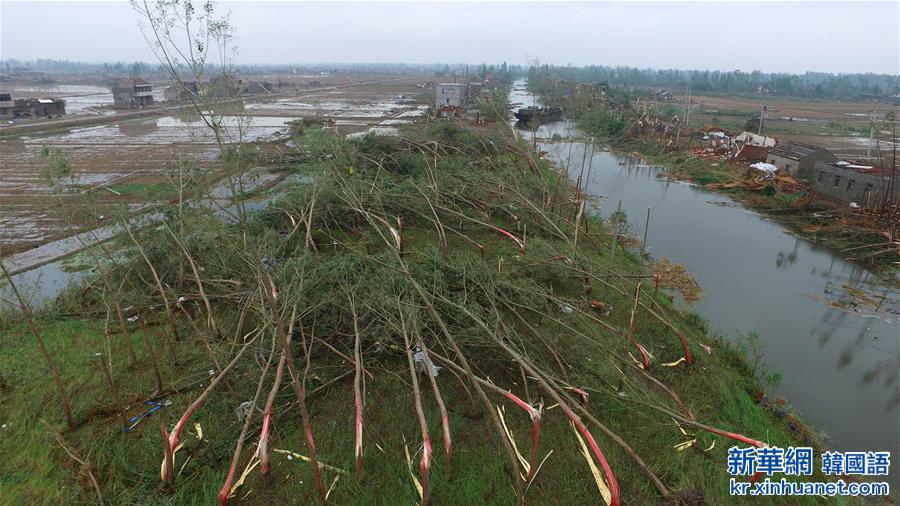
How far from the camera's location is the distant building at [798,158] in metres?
17.1

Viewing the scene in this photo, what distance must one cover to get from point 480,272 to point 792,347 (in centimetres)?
635

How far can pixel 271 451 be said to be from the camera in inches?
193

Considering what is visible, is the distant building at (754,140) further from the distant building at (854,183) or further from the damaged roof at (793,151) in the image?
the distant building at (854,183)

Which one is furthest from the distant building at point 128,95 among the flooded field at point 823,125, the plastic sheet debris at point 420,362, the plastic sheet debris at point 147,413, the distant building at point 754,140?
the flooded field at point 823,125

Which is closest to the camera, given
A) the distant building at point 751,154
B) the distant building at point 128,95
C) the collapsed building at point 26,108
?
the distant building at point 751,154

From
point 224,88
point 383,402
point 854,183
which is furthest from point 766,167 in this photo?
point 224,88

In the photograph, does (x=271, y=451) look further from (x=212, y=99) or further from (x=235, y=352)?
(x=212, y=99)

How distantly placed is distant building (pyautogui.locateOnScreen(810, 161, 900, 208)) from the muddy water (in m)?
2.85

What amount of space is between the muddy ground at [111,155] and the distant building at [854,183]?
723 inches

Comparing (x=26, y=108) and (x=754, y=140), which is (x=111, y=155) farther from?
(x=754, y=140)

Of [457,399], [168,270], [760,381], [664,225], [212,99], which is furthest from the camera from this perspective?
[664,225]

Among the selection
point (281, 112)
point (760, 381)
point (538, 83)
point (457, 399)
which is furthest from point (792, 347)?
point (281, 112)

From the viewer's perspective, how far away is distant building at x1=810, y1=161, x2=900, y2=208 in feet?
→ 44.8

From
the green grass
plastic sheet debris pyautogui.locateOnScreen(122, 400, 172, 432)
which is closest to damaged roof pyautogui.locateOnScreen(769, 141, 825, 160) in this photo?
the green grass
